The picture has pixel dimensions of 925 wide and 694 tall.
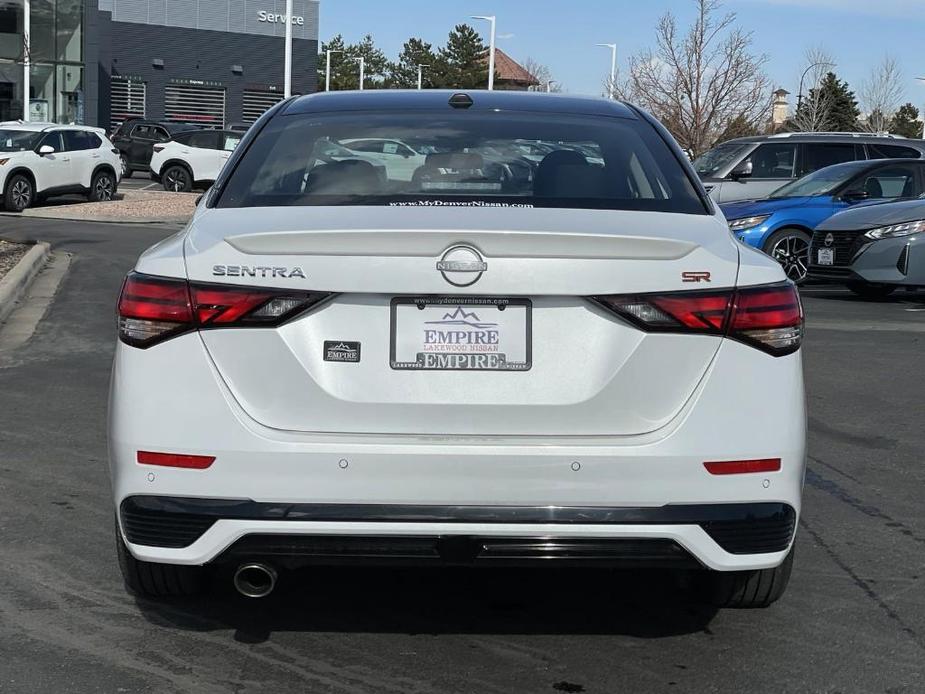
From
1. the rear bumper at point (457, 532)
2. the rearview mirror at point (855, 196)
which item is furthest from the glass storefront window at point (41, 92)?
the rear bumper at point (457, 532)

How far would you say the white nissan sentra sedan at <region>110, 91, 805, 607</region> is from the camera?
11.7 feet

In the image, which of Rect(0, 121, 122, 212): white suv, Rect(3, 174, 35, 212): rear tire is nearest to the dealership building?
Rect(0, 121, 122, 212): white suv

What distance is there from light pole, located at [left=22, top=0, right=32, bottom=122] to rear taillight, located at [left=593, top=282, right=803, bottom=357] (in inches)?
1858

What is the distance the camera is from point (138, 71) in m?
62.8

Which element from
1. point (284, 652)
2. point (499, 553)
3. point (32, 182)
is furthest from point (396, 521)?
point (32, 182)

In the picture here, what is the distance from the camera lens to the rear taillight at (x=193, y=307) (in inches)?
141

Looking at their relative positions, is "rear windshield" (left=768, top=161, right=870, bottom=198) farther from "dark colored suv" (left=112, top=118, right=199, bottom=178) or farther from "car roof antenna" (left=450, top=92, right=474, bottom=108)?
"dark colored suv" (left=112, top=118, right=199, bottom=178)

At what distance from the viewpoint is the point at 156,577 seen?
4.23m

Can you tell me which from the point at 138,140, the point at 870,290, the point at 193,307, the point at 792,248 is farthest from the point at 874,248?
the point at 138,140

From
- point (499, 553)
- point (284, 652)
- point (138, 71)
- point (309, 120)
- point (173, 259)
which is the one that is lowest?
point (284, 652)

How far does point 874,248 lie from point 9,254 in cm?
1000

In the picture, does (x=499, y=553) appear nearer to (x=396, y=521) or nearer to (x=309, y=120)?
(x=396, y=521)

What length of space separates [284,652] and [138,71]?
6180cm

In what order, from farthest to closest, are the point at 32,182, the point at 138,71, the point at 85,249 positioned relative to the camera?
the point at 138,71 < the point at 32,182 < the point at 85,249
